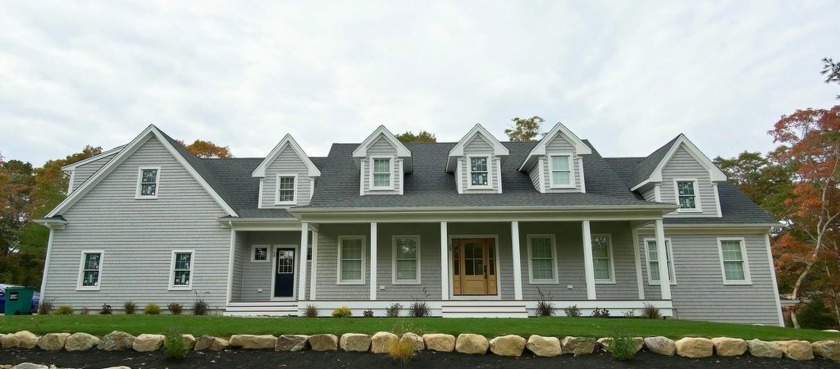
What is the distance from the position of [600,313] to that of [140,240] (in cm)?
1536

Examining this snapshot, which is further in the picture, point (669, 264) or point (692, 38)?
point (669, 264)

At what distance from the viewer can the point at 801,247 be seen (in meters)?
20.7

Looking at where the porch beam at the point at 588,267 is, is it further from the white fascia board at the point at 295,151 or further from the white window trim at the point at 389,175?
the white fascia board at the point at 295,151

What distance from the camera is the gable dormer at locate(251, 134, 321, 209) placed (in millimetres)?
17781

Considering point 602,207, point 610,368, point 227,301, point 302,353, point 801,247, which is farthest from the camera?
point 801,247

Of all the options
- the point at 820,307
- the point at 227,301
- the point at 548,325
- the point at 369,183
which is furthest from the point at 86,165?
the point at 820,307

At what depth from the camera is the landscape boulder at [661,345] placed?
806 centimetres

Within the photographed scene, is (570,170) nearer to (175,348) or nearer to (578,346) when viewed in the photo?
(578,346)

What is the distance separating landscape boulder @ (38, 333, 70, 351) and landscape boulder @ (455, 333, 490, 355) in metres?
7.36

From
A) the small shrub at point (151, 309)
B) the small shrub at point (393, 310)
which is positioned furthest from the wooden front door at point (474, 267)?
the small shrub at point (151, 309)

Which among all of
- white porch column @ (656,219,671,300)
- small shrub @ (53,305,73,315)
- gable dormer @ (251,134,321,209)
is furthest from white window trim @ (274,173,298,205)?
white porch column @ (656,219,671,300)

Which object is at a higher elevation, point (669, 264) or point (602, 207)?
point (602, 207)

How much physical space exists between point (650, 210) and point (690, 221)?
3.37m

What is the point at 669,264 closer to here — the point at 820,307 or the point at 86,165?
the point at 820,307
